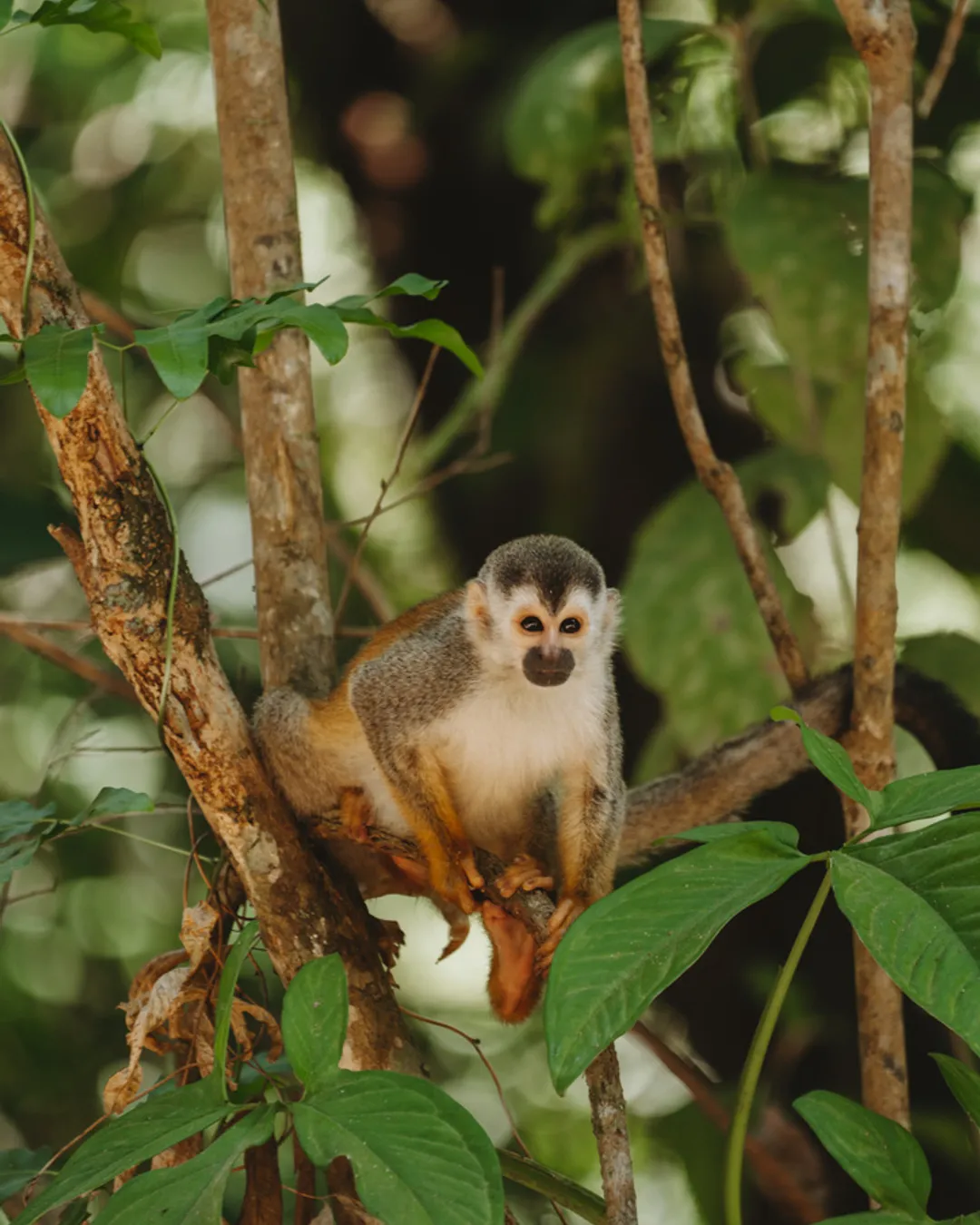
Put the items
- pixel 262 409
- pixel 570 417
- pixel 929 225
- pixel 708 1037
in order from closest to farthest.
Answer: pixel 262 409
pixel 929 225
pixel 708 1037
pixel 570 417

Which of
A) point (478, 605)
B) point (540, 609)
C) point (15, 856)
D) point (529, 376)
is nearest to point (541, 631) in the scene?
point (540, 609)

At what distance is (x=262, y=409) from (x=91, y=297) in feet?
3.32

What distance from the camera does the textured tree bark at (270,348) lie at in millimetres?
2469

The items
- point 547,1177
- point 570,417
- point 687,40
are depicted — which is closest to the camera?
point 547,1177

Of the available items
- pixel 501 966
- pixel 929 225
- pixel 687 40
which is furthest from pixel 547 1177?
pixel 687 40

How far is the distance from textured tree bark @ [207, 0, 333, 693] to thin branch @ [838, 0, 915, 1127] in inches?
38.3

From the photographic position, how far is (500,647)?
8.21ft

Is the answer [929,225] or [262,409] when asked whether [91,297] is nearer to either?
[262,409]

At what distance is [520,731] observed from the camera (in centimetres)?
252

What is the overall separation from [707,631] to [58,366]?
1.66m

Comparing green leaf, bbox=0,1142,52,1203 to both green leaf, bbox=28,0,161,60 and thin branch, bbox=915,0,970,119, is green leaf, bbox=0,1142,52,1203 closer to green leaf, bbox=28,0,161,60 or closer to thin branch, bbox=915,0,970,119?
green leaf, bbox=28,0,161,60

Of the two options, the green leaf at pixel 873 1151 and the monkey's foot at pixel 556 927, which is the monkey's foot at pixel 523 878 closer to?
the monkey's foot at pixel 556 927

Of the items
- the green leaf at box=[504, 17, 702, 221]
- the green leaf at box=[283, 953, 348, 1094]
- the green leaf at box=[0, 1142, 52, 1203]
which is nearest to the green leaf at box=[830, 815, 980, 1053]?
the green leaf at box=[283, 953, 348, 1094]

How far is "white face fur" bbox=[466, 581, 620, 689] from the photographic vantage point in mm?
2383
